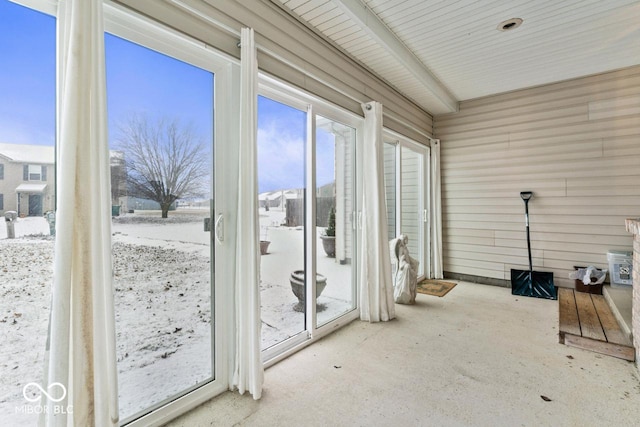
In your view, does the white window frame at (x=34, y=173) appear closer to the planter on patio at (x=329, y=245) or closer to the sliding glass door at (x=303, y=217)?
the sliding glass door at (x=303, y=217)

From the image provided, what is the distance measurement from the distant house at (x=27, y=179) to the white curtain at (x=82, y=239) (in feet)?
0.79

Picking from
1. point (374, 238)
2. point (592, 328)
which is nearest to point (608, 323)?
point (592, 328)

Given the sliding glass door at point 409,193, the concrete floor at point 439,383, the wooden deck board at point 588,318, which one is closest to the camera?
the concrete floor at point 439,383

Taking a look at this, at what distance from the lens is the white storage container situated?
355 cm

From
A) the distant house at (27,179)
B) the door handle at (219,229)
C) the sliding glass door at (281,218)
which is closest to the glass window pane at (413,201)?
the sliding glass door at (281,218)

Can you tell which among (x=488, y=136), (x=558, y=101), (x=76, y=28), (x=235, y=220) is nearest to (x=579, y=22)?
(x=558, y=101)

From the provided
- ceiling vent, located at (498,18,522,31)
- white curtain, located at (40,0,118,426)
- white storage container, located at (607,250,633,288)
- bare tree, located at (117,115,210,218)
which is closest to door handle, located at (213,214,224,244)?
bare tree, located at (117,115,210,218)

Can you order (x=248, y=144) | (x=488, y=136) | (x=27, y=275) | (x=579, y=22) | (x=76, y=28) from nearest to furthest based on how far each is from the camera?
1. (x=76, y=28)
2. (x=27, y=275)
3. (x=248, y=144)
4. (x=579, y=22)
5. (x=488, y=136)

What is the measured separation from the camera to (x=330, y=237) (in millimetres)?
3100

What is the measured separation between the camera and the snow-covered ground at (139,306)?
1320 mm

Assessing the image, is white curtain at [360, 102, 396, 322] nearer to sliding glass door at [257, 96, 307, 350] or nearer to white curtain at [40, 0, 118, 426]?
sliding glass door at [257, 96, 307, 350]

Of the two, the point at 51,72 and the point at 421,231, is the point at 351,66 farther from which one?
the point at 421,231

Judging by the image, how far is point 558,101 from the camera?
4.10m

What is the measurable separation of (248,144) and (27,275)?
127cm
